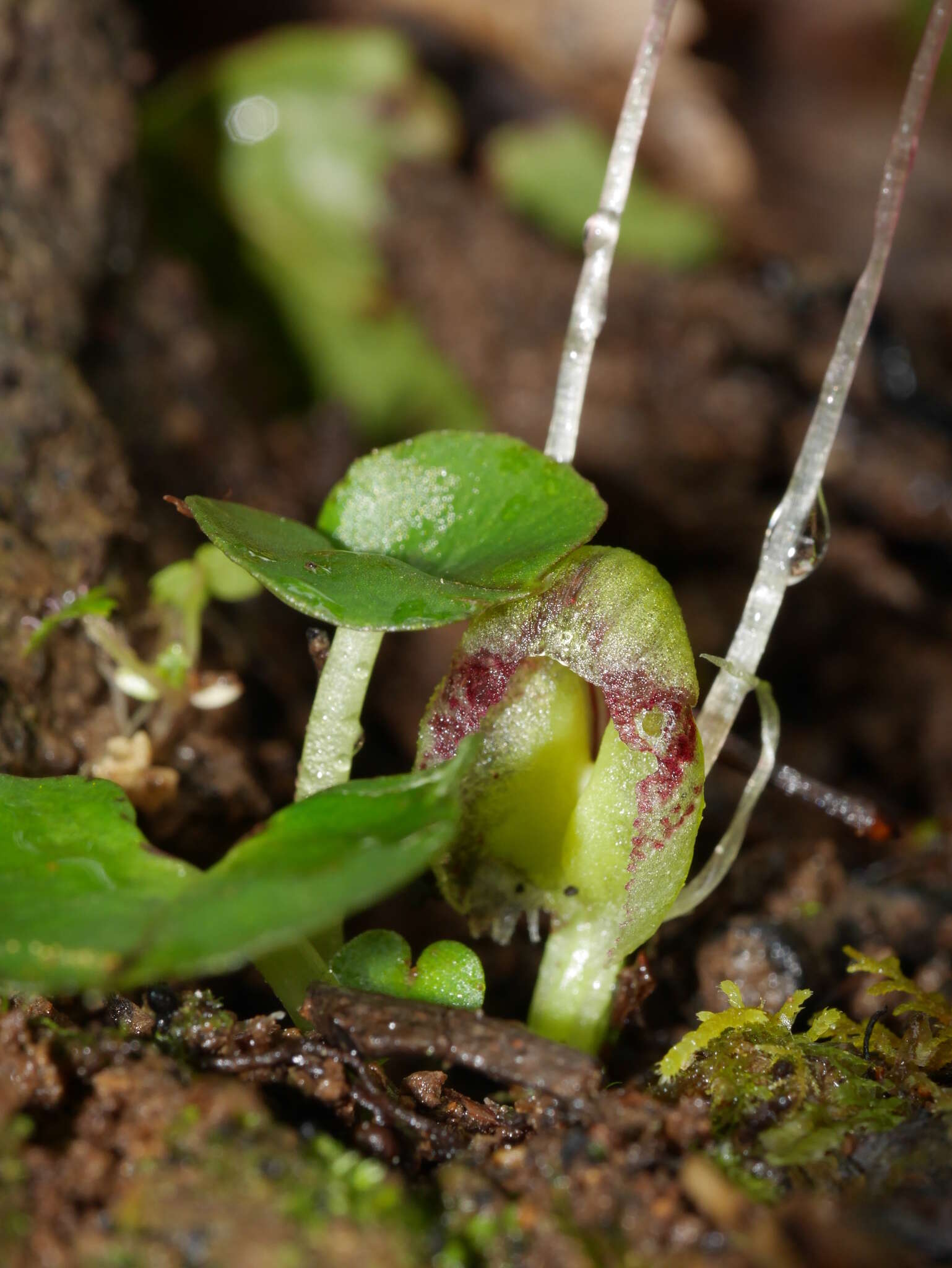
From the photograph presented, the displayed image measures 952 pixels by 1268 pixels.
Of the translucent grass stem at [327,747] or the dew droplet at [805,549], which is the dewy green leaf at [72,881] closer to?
the translucent grass stem at [327,747]

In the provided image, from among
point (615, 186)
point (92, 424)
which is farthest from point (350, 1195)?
point (92, 424)

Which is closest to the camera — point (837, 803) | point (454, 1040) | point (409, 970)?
point (454, 1040)

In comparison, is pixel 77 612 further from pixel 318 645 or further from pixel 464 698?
pixel 464 698

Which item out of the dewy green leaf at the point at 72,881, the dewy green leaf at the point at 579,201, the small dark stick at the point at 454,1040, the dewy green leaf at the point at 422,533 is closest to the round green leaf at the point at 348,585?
the dewy green leaf at the point at 422,533

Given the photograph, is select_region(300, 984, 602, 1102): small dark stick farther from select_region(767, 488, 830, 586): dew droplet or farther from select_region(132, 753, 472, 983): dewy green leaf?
select_region(767, 488, 830, 586): dew droplet

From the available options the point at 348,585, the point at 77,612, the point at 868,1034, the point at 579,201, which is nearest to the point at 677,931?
the point at 868,1034

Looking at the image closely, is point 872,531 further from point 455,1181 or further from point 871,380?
point 455,1181
